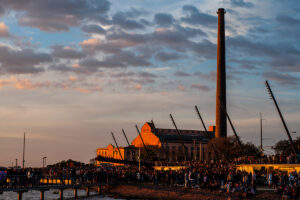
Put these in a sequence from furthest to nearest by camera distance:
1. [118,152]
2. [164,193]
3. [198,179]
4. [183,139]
→ 1. [118,152]
2. [183,139]
3. [164,193]
4. [198,179]

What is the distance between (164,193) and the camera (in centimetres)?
4812

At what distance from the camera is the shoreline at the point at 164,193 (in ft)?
134

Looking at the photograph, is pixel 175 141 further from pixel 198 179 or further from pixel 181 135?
pixel 198 179

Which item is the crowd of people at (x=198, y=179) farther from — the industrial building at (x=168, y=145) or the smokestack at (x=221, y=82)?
the industrial building at (x=168, y=145)

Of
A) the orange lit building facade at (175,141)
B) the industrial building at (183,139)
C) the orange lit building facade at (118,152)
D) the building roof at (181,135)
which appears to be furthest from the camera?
the building roof at (181,135)

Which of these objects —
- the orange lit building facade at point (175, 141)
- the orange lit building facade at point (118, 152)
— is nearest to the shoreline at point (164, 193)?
the orange lit building facade at point (175, 141)

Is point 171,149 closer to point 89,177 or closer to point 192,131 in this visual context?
point 192,131

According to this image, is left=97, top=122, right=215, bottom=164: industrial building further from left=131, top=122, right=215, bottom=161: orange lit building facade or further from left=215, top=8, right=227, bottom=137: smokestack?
left=215, top=8, right=227, bottom=137: smokestack

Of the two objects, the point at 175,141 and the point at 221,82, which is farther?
the point at 175,141

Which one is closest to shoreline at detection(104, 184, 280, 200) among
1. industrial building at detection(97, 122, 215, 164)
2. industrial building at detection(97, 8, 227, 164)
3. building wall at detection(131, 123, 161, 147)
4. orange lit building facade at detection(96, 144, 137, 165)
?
industrial building at detection(97, 8, 227, 164)

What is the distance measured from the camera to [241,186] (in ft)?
135

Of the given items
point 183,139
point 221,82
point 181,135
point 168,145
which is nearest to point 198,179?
point 221,82

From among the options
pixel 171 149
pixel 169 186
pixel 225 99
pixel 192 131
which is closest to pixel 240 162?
pixel 169 186

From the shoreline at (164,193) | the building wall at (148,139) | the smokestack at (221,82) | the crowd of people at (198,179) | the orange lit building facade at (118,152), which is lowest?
the shoreline at (164,193)
